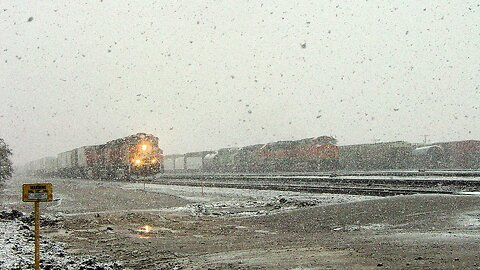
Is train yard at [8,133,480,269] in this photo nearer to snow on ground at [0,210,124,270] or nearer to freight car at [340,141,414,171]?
snow on ground at [0,210,124,270]

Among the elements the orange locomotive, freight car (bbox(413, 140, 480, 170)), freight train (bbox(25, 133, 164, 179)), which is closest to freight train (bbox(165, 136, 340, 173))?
freight car (bbox(413, 140, 480, 170))

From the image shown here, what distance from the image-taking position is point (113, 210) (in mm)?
20547

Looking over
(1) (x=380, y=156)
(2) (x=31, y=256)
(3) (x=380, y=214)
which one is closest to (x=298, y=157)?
(1) (x=380, y=156)

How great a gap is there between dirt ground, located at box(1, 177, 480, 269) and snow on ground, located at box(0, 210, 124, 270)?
0.45 metres

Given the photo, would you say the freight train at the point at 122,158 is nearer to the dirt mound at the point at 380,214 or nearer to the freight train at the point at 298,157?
the freight train at the point at 298,157

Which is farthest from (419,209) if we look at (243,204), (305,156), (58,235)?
(305,156)

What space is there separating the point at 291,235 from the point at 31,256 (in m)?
6.05

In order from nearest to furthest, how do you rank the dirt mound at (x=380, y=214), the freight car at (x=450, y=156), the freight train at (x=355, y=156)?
1. the dirt mound at (x=380, y=214)
2. the freight car at (x=450, y=156)
3. the freight train at (x=355, y=156)

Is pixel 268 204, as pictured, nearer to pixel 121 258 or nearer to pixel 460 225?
pixel 460 225

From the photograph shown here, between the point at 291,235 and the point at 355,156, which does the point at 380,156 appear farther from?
the point at 291,235

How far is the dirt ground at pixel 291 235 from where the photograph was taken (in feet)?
28.3

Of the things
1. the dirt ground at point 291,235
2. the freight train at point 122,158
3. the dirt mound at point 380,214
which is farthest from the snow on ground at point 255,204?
the freight train at point 122,158

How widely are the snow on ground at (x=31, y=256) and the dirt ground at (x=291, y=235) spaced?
1.49 feet

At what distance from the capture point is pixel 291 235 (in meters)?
12.5
